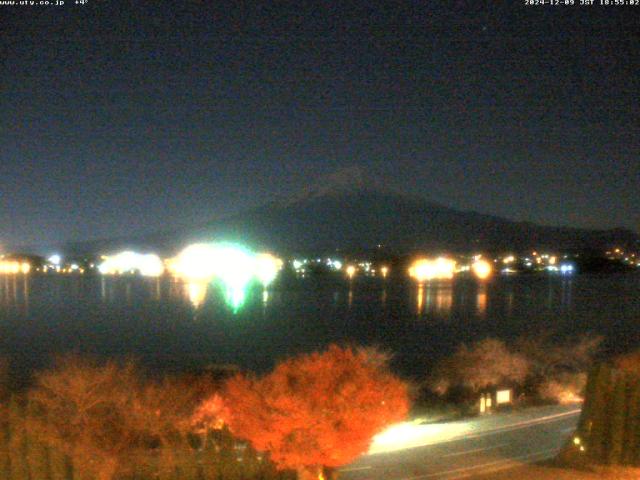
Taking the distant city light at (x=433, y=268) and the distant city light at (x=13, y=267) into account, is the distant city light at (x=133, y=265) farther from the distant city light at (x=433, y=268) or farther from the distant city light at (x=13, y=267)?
the distant city light at (x=433, y=268)

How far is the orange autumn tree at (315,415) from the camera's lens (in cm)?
480

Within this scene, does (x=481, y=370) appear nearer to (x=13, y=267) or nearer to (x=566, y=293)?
(x=566, y=293)

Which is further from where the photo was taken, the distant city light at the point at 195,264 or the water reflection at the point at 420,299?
the distant city light at the point at 195,264

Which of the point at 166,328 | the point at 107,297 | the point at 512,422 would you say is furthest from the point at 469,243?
the point at 512,422

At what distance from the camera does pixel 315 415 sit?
480 centimetres

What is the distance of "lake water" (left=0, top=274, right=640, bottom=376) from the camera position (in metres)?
16.0

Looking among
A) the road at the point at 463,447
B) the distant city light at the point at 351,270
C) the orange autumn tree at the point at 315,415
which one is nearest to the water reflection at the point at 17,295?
the distant city light at the point at 351,270

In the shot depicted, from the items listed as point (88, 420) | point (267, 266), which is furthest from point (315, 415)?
point (267, 266)

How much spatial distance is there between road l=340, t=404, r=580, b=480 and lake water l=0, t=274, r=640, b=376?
4.96 metres

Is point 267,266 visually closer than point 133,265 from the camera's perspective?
Yes

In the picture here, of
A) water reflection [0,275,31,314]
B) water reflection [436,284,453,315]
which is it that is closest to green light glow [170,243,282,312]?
water reflection [0,275,31,314]

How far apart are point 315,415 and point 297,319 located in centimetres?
1635

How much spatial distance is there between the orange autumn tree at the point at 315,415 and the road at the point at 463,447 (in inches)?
24.5

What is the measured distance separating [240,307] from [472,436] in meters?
17.8
